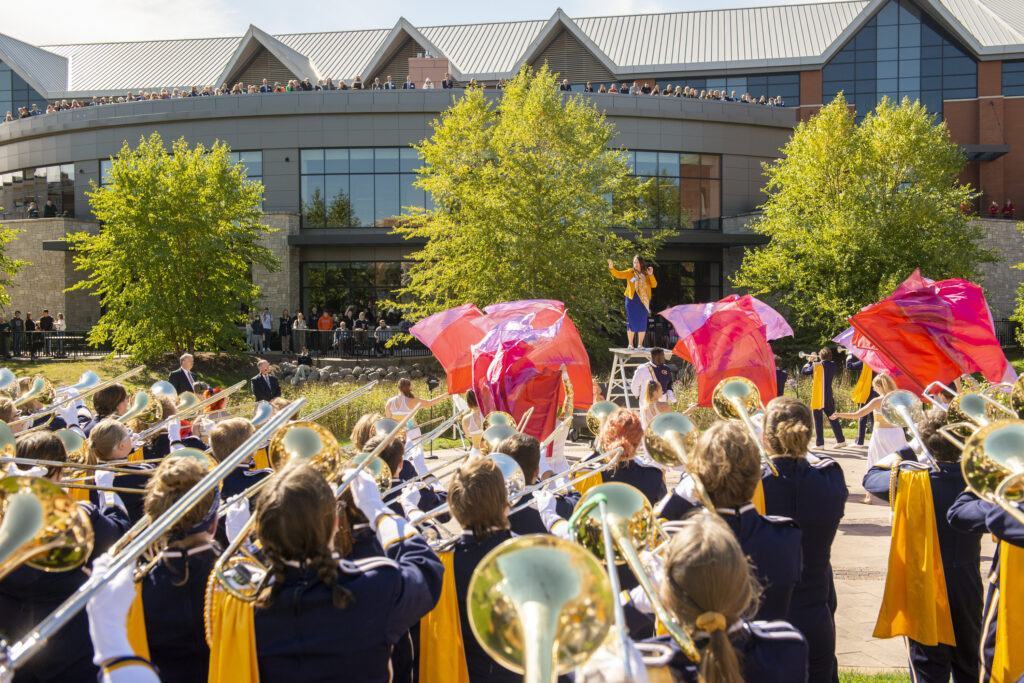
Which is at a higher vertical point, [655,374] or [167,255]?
[167,255]

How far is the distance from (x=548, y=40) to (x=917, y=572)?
40003 millimetres

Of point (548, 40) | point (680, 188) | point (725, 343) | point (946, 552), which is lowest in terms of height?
point (946, 552)

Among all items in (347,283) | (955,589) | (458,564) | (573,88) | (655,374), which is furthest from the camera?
(573,88)

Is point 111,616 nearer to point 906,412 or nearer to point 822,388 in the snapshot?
point 906,412

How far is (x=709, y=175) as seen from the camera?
35188mm

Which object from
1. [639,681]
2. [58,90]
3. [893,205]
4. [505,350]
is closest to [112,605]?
[639,681]

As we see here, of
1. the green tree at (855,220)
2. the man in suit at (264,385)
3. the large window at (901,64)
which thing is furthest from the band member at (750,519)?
the large window at (901,64)

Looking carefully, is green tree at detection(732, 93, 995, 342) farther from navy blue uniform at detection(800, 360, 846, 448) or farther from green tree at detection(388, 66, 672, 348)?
navy blue uniform at detection(800, 360, 846, 448)

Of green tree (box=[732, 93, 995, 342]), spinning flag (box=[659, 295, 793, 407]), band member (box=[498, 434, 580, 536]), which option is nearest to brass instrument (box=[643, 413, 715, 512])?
band member (box=[498, 434, 580, 536])

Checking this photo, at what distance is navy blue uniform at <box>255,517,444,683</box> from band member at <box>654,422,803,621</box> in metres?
1.25

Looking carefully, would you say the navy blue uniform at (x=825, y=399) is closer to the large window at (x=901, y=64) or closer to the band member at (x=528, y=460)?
the band member at (x=528, y=460)

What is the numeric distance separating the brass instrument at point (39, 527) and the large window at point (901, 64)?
41882 millimetres

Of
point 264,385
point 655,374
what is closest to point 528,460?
point 655,374

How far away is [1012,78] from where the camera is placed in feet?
129
